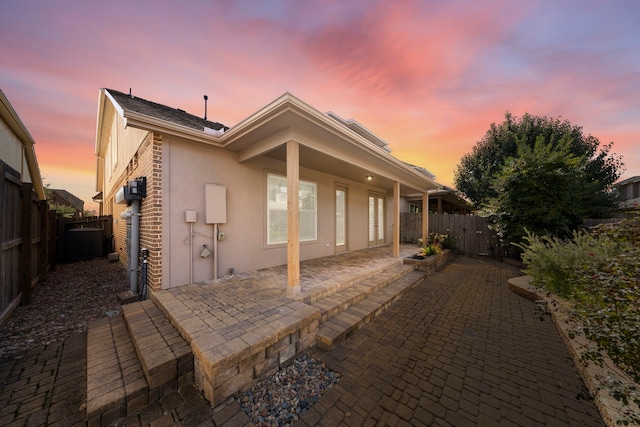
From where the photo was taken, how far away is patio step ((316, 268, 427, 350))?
2.89m

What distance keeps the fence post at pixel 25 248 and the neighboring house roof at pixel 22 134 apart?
1428 millimetres

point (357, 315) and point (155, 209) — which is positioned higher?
point (155, 209)

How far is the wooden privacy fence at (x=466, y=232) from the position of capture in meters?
9.25

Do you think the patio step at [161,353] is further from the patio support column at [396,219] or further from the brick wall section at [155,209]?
the patio support column at [396,219]

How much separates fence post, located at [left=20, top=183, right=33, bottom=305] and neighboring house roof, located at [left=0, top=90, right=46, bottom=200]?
1428mm

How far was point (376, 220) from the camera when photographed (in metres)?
9.41

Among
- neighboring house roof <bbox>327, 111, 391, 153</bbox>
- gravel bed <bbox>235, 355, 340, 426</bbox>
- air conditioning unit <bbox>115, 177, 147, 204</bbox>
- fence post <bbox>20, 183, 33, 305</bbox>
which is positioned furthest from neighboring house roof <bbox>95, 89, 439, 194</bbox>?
gravel bed <bbox>235, 355, 340, 426</bbox>

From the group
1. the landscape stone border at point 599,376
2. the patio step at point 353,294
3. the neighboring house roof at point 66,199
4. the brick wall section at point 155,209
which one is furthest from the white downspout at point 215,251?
the neighboring house roof at point 66,199

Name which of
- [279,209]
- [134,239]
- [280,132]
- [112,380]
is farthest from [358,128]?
[112,380]

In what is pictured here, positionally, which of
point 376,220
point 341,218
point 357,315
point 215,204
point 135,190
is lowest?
point 357,315

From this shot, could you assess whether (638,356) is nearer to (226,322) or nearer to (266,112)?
(226,322)

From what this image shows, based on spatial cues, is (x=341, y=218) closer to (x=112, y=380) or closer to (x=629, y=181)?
(x=112, y=380)

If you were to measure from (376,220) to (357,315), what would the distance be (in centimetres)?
638

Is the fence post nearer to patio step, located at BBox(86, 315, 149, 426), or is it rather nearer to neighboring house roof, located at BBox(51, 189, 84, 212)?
patio step, located at BBox(86, 315, 149, 426)
